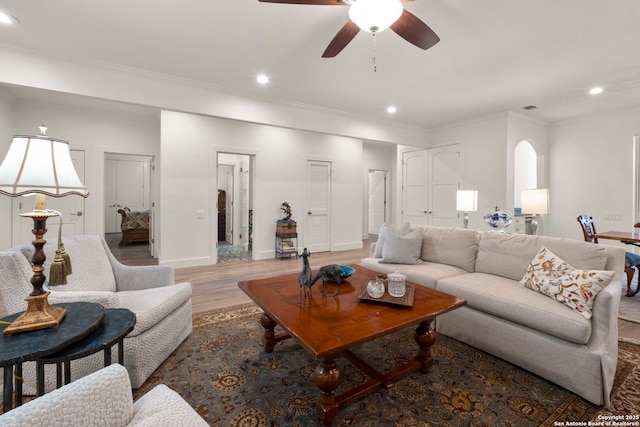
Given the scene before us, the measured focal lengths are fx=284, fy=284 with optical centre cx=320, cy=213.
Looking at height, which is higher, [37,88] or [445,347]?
[37,88]

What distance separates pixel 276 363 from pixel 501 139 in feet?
18.5

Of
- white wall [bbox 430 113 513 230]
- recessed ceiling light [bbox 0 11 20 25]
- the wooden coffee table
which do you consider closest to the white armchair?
the wooden coffee table

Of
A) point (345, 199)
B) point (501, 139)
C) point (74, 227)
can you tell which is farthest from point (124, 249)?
point (501, 139)

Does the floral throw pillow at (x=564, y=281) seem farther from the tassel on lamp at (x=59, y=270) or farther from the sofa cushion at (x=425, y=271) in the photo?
the tassel on lamp at (x=59, y=270)

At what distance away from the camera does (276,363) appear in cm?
200

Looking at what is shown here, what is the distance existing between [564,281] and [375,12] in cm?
220

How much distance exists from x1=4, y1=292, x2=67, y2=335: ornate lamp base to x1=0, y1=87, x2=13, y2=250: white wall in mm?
4293

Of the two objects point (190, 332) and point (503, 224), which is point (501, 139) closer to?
point (503, 224)

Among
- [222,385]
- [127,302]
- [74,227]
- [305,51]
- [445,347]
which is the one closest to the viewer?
[222,385]

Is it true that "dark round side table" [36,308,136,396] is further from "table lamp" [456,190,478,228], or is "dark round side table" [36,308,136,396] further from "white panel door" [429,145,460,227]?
"white panel door" [429,145,460,227]

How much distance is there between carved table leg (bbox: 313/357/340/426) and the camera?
142cm

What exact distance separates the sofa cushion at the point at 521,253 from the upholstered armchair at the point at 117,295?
8.79 feet

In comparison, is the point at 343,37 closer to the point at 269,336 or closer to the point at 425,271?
the point at 425,271

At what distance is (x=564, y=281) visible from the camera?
75.5 inches
